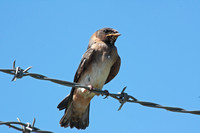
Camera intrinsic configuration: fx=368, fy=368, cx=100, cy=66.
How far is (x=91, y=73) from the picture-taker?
8508mm

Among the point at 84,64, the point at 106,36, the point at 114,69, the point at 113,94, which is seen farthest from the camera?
the point at 106,36

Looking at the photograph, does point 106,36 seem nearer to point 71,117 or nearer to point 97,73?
point 97,73

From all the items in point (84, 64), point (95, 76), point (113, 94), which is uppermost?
point (84, 64)

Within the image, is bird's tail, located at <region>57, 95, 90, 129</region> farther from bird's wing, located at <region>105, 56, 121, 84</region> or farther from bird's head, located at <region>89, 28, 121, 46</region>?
bird's head, located at <region>89, 28, 121, 46</region>

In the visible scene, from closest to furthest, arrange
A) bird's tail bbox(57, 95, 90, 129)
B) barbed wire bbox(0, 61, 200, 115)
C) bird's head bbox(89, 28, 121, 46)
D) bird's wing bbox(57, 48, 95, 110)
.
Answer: barbed wire bbox(0, 61, 200, 115) < bird's wing bbox(57, 48, 95, 110) < bird's tail bbox(57, 95, 90, 129) < bird's head bbox(89, 28, 121, 46)

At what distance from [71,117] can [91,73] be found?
4.46 feet

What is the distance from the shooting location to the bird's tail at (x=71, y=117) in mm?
8867

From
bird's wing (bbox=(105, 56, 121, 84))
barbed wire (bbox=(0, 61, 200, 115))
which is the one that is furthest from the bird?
barbed wire (bbox=(0, 61, 200, 115))

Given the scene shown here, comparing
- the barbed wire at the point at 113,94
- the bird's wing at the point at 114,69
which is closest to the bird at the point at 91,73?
the bird's wing at the point at 114,69

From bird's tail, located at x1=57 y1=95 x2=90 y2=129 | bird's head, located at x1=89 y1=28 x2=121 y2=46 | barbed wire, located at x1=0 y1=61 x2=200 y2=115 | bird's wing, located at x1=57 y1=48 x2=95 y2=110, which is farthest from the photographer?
bird's head, located at x1=89 y1=28 x2=121 y2=46

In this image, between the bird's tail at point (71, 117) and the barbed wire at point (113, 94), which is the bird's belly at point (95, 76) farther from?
the barbed wire at point (113, 94)

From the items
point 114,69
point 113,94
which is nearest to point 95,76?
point 114,69

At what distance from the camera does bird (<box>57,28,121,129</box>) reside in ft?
27.9

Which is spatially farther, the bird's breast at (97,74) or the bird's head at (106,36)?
the bird's head at (106,36)
